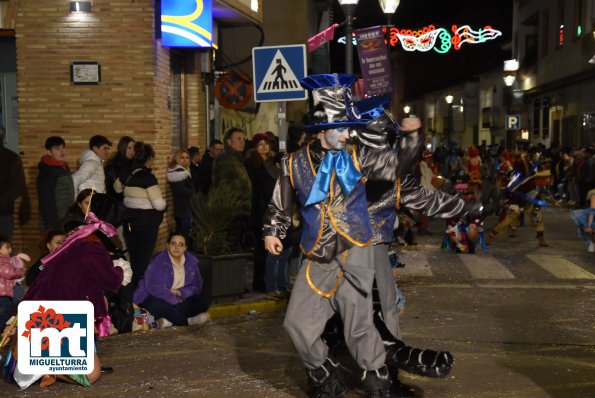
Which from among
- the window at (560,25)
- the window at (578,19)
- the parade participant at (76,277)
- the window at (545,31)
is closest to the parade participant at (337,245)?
the parade participant at (76,277)

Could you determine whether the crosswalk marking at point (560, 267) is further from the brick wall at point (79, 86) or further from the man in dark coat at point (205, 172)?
the brick wall at point (79, 86)

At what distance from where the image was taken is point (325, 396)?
6152mm

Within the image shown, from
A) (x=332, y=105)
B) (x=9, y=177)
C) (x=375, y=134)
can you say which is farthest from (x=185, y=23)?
(x=332, y=105)

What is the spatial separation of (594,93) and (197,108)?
18370 millimetres

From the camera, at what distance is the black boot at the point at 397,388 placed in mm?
6453

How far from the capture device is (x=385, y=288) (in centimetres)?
633

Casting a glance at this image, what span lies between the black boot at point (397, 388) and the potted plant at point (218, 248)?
149 inches

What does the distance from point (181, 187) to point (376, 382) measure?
7356 millimetres

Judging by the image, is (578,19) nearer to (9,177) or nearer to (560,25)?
(560,25)

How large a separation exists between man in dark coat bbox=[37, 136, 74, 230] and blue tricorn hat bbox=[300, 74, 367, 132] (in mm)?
4953

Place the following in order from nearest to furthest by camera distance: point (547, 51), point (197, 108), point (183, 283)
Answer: point (183, 283) < point (197, 108) < point (547, 51)

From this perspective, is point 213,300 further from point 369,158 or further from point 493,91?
point 493,91

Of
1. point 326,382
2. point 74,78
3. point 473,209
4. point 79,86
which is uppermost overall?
point 74,78

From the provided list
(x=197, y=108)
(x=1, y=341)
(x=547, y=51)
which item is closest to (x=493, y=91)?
(x=547, y=51)
